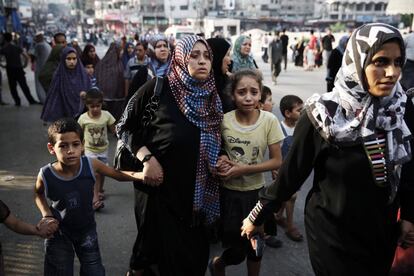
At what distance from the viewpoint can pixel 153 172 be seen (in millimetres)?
2232

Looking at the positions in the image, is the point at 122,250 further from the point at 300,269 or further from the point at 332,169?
the point at 332,169

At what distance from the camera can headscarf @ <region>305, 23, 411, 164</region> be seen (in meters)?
1.55

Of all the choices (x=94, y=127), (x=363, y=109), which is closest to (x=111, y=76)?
(x=94, y=127)

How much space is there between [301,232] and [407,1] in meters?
5.26

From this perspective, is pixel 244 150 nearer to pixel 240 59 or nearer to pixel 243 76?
pixel 243 76

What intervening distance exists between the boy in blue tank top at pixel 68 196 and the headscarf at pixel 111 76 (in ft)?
15.1

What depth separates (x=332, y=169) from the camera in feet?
5.44

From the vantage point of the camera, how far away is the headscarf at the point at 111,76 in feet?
22.3

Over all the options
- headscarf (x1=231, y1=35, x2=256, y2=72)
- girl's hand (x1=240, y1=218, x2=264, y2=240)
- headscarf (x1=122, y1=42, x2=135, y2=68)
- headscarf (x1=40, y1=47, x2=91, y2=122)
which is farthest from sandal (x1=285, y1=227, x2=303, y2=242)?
headscarf (x1=122, y1=42, x2=135, y2=68)

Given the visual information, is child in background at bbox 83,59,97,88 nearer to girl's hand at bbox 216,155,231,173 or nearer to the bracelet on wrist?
girl's hand at bbox 216,155,231,173

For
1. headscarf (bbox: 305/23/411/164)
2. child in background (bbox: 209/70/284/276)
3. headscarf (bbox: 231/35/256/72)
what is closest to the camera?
headscarf (bbox: 305/23/411/164)

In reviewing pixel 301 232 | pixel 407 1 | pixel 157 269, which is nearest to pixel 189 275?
pixel 157 269

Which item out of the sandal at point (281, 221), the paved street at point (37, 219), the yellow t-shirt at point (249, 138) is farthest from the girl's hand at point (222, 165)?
the sandal at point (281, 221)

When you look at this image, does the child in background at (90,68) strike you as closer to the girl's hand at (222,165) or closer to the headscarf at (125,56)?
the headscarf at (125,56)
